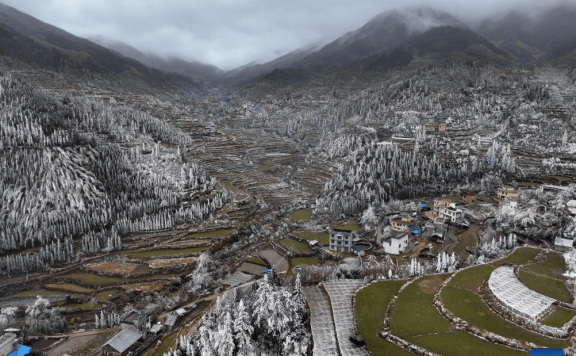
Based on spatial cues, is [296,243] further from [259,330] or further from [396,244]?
[259,330]

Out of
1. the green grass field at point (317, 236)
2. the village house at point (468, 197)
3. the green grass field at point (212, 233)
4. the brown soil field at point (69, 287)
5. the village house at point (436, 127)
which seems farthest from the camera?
the village house at point (436, 127)

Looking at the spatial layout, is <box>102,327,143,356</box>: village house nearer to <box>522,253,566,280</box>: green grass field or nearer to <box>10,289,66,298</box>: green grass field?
<box>10,289,66,298</box>: green grass field

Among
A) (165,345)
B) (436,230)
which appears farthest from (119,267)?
(436,230)

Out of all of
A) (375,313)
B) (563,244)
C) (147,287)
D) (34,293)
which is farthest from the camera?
(34,293)

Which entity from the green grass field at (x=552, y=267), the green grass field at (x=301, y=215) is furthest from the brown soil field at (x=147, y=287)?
the green grass field at (x=552, y=267)

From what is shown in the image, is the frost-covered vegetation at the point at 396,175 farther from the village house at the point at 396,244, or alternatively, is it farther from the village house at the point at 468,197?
the village house at the point at 396,244

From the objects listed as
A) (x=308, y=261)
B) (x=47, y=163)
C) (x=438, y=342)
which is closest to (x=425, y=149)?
(x=308, y=261)
